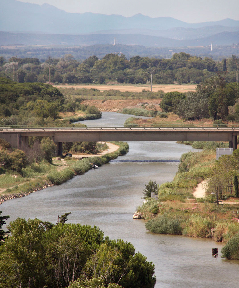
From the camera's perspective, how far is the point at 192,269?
33.5 meters

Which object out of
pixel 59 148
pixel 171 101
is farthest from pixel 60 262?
pixel 171 101

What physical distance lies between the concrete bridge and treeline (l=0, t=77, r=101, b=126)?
12.6 metres

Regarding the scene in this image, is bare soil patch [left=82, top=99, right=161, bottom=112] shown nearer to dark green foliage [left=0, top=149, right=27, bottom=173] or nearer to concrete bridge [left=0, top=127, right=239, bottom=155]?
concrete bridge [left=0, top=127, right=239, bottom=155]

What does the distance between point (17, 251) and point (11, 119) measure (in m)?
66.6

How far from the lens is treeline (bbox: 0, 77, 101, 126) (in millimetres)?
90750

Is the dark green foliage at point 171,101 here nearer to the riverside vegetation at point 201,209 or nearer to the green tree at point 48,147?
the green tree at point 48,147

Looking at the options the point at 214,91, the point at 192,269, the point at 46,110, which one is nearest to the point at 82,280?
the point at 192,269

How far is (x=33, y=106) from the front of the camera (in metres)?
108

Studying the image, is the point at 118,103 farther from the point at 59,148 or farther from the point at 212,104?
the point at 59,148

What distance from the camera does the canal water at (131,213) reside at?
32812 mm

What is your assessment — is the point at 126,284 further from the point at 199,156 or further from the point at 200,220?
the point at 199,156

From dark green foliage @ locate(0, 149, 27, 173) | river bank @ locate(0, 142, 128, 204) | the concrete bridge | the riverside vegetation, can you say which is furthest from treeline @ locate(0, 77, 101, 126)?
the riverside vegetation

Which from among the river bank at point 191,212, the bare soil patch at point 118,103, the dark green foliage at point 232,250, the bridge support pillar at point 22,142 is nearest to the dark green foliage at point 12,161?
the bridge support pillar at point 22,142

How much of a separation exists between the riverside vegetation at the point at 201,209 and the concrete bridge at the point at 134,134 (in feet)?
56.2
